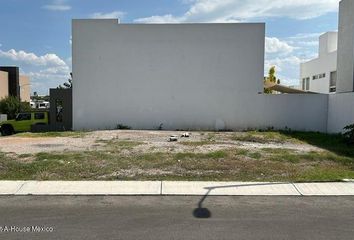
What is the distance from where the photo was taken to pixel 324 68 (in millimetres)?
38812

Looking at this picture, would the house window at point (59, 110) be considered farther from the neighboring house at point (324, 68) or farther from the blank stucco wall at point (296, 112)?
the neighboring house at point (324, 68)

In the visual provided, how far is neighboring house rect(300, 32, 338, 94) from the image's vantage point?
36594 millimetres

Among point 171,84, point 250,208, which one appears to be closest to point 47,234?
point 250,208

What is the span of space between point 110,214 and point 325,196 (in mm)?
4630

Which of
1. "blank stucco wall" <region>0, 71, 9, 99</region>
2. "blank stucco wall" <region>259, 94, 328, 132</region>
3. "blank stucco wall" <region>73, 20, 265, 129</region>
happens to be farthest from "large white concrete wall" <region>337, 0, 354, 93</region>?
"blank stucco wall" <region>0, 71, 9, 99</region>

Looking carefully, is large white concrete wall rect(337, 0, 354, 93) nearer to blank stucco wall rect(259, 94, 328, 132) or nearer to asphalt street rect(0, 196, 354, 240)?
blank stucco wall rect(259, 94, 328, 132)

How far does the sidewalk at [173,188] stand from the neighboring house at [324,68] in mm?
27166

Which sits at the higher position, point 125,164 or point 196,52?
point 196,52

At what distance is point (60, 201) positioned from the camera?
8.15m

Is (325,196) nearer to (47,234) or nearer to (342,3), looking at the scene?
(47,234)

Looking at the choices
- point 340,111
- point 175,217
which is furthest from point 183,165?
point 340,111

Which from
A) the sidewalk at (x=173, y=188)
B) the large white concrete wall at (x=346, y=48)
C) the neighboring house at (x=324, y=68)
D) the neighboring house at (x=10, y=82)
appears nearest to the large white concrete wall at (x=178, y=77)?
the large white concrete wall at (x=346, y=48)

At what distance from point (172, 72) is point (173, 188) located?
16922 mm

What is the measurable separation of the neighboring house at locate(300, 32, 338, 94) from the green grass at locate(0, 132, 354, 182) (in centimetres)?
2325
